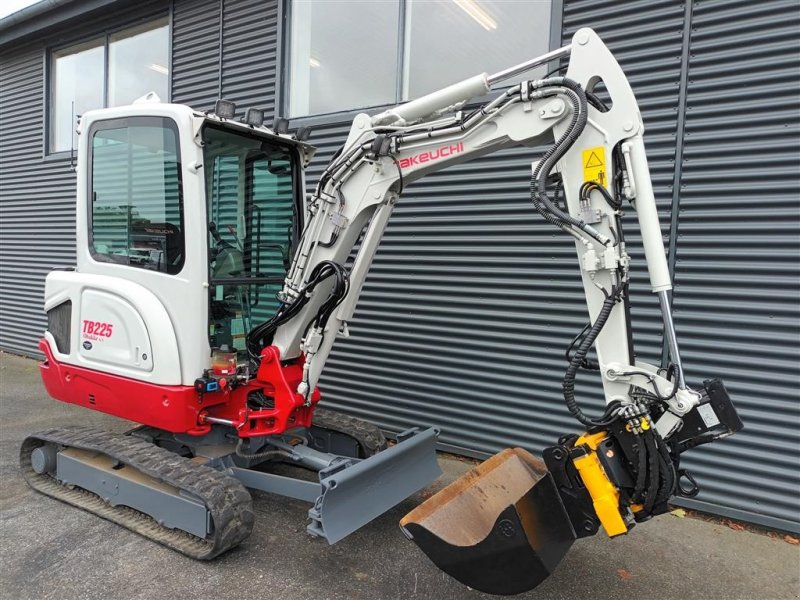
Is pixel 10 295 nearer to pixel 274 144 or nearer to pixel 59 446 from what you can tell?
pixel 59 446

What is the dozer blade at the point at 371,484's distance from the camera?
120 inches

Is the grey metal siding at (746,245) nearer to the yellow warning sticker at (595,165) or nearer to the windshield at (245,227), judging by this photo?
the yellow warning sticker at (595,165)

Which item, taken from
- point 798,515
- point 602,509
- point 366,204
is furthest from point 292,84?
point 798,515

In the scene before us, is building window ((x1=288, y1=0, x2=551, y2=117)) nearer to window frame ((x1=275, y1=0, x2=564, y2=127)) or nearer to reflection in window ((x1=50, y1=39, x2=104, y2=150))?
window frame ((x1=275, y1=0, x2=564, y2=127))

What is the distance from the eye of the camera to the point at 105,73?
8.18 metres

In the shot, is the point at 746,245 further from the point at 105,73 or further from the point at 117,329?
the point at 105,73

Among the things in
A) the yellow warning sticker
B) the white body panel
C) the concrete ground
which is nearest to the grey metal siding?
the concrete ground

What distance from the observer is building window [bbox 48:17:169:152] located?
25.1 feet

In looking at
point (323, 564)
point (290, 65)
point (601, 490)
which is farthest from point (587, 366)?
point (290, 65)

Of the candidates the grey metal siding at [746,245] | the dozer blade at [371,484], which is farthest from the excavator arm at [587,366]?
the grey metal siding at [746,245]

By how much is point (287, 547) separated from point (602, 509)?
202cm

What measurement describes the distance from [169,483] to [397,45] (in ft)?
15.1

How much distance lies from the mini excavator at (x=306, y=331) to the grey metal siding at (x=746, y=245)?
125 centimetres

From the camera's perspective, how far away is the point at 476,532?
2.94 metres
